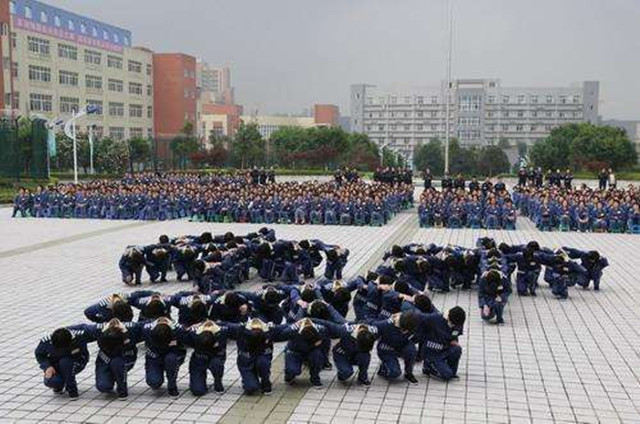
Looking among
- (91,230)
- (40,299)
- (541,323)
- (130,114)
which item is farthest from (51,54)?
(541,323)

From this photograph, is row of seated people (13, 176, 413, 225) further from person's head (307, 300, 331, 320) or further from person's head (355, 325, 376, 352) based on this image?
person's head (355, 325, 376, 352)

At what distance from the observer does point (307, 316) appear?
7.51 meters

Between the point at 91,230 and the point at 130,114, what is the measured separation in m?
51.5

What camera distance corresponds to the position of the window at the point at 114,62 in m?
64.5

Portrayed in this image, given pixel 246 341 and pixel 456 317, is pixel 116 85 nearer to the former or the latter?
pixel 246 341

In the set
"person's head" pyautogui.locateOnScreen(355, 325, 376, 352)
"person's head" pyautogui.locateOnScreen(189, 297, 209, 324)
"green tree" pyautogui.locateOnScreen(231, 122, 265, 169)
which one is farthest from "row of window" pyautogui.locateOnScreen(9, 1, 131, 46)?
"person's head" pyautogui.locateOnScreen(355, 325, 376, 352)

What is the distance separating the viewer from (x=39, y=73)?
55.0 m

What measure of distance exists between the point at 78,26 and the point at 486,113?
6699cm

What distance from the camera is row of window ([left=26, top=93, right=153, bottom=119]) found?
54.5 meters

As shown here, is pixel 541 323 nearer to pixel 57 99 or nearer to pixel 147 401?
pixel 147 401

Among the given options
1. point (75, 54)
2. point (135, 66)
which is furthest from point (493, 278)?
point (135, 66)

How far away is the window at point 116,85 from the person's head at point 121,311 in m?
61.1

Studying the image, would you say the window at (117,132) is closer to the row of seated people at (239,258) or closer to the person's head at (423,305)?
the row of seated people at (239,258)

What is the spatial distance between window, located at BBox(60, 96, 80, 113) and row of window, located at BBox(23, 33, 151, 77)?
344cm
